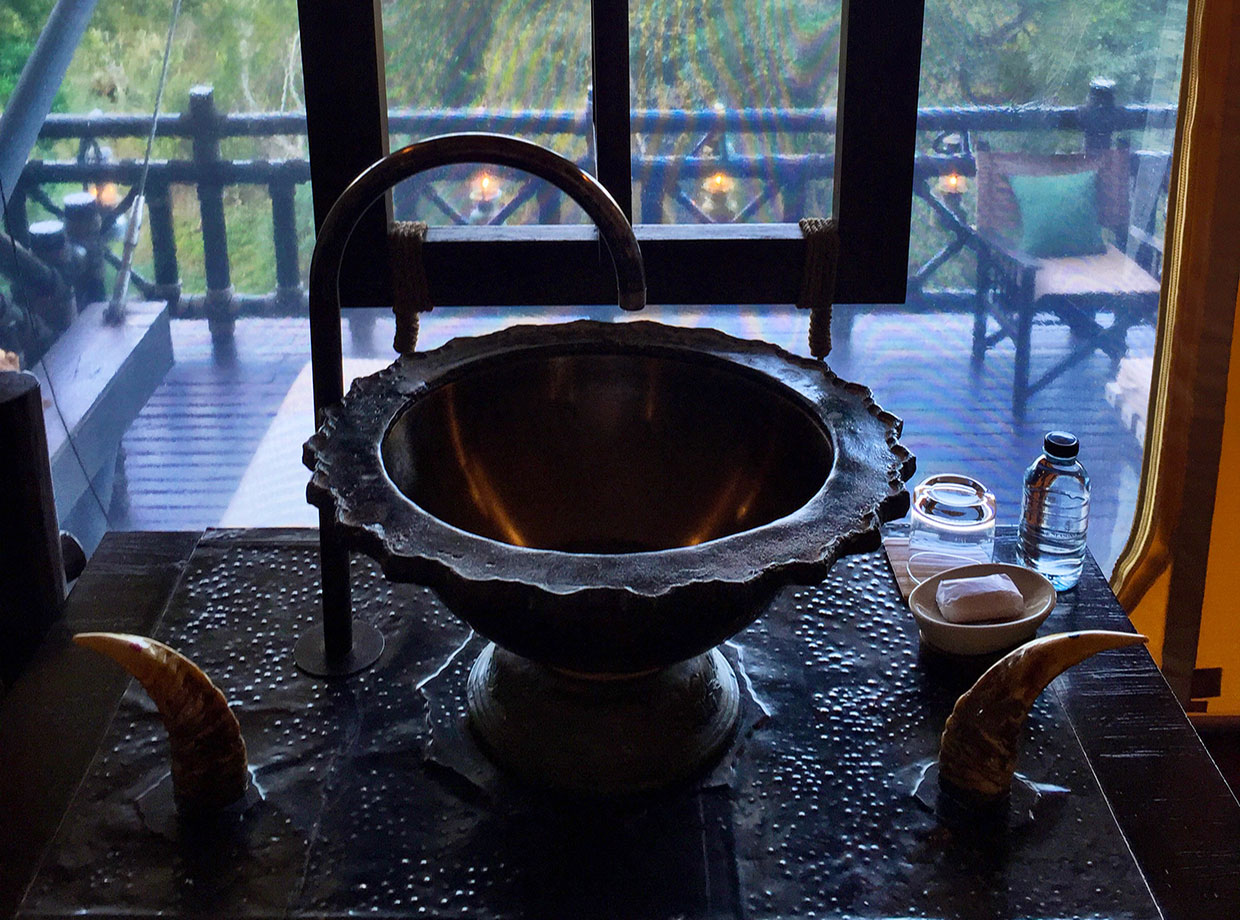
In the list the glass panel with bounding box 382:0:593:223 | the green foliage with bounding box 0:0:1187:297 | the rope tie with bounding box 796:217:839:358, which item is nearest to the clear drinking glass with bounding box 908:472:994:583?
the rope tie with bounding box 796:217:839:358

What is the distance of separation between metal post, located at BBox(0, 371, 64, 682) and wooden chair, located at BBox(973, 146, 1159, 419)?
1364 mm

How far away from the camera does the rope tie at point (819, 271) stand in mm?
1366

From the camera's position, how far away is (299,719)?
3.34ft

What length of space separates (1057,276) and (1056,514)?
0.84 metres

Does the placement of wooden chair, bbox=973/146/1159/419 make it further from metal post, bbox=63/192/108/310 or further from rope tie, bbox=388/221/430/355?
metal post, bbox=63/192/108/310

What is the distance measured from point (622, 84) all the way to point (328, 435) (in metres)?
0.64

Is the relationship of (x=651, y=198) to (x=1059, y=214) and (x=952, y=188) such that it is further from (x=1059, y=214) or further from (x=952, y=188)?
(x=1059, y=214)

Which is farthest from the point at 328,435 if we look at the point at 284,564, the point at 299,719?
the point at 284,564

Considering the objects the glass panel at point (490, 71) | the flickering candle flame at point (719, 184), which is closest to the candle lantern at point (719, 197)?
the flickering candle flame at point (719, 184)

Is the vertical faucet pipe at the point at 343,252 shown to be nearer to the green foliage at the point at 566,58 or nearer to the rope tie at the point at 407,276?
the rope tie at the point at 407,276

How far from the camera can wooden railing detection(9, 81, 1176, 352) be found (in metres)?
1.52

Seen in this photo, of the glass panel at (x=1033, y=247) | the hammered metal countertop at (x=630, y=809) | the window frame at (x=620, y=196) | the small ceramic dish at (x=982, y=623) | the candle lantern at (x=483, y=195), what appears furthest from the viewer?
the glass panel at (x=1033, y=247)

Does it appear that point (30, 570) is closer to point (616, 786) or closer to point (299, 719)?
point (299, 719)

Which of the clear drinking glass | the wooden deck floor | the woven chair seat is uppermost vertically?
the woven chair seat
